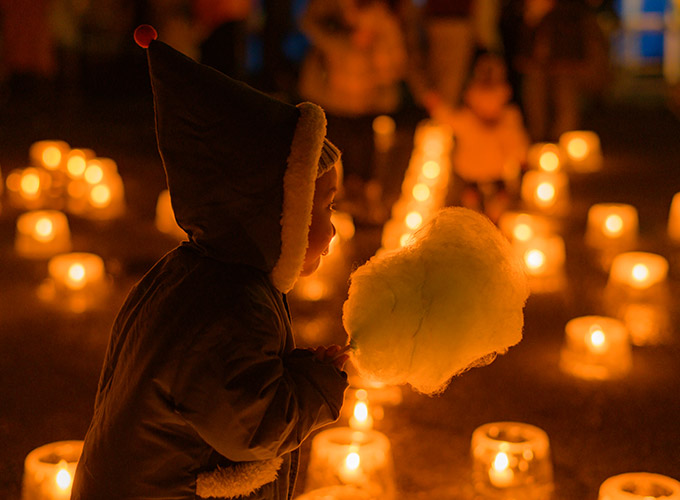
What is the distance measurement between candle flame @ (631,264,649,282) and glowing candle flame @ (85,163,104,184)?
14.2 feet

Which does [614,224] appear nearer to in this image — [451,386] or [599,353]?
[599,353]

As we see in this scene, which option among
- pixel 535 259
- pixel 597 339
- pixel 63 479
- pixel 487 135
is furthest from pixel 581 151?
pixel 63 479

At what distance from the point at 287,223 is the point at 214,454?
54 cm

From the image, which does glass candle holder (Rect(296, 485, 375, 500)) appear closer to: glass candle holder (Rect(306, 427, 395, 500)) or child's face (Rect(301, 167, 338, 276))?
glass candle holder (Rect(306, 427, 395, 500))

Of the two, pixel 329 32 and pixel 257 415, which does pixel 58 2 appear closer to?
pixel 329 32

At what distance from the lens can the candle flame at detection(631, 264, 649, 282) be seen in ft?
19.4

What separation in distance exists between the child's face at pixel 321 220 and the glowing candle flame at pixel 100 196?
19.1 feet

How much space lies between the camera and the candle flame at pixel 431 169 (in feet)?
28.3

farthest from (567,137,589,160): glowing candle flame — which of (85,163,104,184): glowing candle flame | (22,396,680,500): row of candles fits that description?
(22,396,680,500): row of candles

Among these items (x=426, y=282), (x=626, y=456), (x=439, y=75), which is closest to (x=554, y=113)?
(x=439, y=75)

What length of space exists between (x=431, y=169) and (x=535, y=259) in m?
2.67

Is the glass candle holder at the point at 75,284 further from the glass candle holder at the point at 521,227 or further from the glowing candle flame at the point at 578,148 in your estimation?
the glowing candle flame at the point at 578,148

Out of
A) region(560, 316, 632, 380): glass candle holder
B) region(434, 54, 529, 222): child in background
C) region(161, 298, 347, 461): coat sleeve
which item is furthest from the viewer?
region(434, 54, 529, 222): child in background

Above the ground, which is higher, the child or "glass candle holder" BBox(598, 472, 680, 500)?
the child
